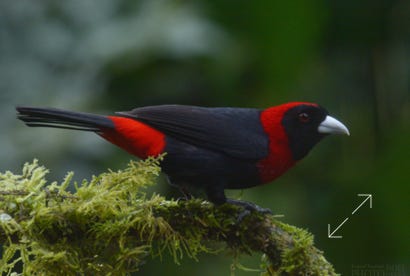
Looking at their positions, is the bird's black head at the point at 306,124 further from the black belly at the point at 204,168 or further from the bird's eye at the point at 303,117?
the black belly at the point at 204,168

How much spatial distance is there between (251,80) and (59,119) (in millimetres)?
2358

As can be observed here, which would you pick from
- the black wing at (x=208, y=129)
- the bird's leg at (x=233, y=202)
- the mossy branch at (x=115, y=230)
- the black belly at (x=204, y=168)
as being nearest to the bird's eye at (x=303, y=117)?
the black wing at (x=208, y=129)

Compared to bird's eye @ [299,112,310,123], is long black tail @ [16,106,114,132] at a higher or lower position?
higher

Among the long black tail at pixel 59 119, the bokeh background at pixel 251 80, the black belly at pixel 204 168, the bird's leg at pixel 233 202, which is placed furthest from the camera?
the bokeh background at pixel 251 80

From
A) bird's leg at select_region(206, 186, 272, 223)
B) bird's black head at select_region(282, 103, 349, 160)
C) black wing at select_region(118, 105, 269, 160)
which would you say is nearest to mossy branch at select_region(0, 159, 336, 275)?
bird's leg at select_region(206, 186, 272, 223)

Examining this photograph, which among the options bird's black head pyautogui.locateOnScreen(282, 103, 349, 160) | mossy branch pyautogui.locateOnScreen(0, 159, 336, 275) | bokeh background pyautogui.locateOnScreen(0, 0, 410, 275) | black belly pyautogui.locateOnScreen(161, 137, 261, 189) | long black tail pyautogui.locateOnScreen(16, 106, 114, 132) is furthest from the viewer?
bokeh background pyautogui.locateOnScreen(0, 0, 410, 275)

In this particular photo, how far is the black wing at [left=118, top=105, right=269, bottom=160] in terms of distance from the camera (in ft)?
11.6

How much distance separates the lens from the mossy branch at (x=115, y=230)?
8.80ft

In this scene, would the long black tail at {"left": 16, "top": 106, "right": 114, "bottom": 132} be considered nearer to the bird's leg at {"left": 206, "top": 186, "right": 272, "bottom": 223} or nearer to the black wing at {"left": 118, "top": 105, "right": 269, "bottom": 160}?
the black wing at {"left": 118, "top": 105, "right": 269, "bottom": 160}

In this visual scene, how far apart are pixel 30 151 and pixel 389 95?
250 centimetres

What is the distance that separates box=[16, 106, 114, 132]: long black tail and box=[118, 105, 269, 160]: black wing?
0.17 m

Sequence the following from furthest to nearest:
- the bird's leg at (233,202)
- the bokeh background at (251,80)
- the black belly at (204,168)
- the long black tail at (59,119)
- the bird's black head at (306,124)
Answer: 1. the bokeh background at (251,80)
2. the bird's black head at (306,124)
3. the black belly at (204,168)
4. the long black tail at (59,119)
5. the bird's leg at (233,202)

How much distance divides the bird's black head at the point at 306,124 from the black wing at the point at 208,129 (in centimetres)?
15

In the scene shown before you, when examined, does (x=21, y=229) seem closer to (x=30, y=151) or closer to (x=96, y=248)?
(x=96, y=248)
